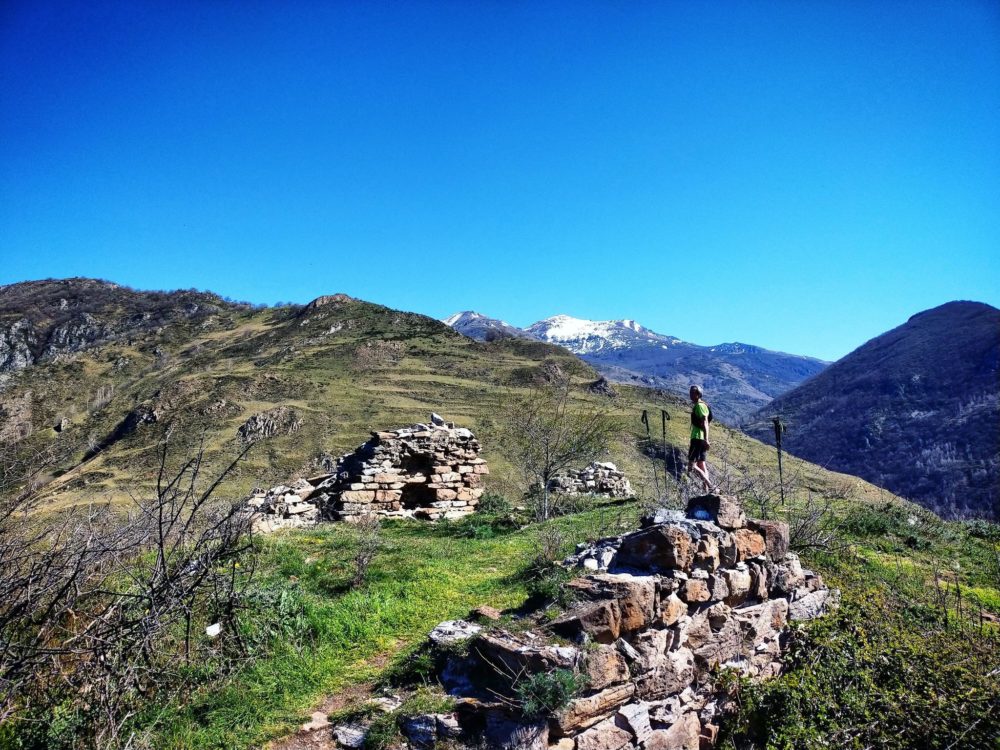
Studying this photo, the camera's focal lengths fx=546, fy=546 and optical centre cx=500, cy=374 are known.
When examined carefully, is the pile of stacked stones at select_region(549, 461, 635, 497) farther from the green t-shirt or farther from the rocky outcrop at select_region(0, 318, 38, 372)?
the rocky outcrop at select_region(0, 318, 38, 372)

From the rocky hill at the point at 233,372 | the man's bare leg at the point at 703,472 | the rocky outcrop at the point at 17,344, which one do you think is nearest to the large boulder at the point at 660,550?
the man's bare leg at the point at 703,472

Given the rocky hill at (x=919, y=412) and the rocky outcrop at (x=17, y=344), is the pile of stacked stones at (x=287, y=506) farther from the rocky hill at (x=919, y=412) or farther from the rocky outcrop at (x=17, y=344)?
the rocky outcrop at (x=17, y=344)

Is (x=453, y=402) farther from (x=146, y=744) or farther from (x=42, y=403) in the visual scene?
(x=146, y=744)

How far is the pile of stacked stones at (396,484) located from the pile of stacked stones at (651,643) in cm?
915

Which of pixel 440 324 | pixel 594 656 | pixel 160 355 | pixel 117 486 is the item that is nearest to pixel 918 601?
pixel 594 656

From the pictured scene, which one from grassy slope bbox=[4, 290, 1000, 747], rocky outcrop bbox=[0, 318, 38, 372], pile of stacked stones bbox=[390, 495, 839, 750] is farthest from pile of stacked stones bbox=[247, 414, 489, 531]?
rocky outcrop bbox=[0, 318, 38, 372]

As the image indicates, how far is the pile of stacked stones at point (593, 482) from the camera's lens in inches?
706

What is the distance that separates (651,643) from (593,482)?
532 inches

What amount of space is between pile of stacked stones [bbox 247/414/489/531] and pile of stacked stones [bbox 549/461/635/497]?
3.08 metres

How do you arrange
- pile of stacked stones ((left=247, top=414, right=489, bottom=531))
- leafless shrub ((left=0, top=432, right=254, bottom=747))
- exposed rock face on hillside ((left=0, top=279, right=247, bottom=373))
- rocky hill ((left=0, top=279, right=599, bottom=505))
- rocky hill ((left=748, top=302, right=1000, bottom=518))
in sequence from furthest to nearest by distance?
exposed rock face on hillside ((left=0, top=279, right=247, bottom=373)) < rocky hill ((left=748, top=302, right=1000, bottom=518)) < rocky hill ((left=0, top=279, right=599, bottom=505)) < pile of stacked stones ((left=247, top=414, right=489, bottom=531)) < leafless shrub ((left=0, top=432, right=254, bottom=747))

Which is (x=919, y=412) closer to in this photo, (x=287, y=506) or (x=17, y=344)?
(x=287, y=506)

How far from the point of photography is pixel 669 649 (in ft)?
17.7

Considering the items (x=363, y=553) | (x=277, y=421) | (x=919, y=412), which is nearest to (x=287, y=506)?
(x=363, y=553)

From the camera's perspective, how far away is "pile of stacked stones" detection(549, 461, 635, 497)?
1794 cm
